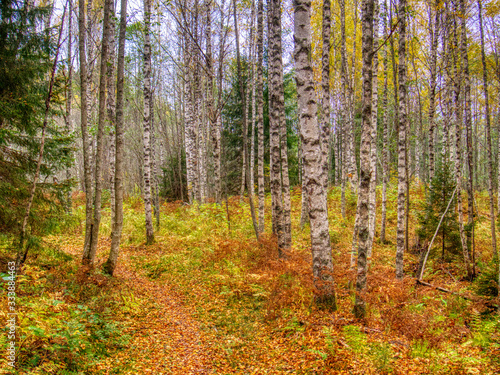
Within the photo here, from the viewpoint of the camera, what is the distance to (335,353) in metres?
4.27

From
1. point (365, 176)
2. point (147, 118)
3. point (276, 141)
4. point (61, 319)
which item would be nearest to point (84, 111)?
point (147, 118)

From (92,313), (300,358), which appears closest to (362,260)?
(300,358)

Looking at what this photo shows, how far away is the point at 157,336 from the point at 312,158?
15.0ft

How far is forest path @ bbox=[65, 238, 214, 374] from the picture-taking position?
4.41 metres

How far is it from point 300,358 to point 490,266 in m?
5.08

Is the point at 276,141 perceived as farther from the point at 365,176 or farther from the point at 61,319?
the point at 61,319

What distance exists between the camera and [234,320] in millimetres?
6090

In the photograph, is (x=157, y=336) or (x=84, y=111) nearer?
(x=157, y=336)

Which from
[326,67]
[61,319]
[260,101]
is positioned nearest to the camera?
[61,319]

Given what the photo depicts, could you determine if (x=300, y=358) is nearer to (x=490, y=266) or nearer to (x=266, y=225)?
(x=490, y=266)

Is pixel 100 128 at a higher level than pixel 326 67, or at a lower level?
lower

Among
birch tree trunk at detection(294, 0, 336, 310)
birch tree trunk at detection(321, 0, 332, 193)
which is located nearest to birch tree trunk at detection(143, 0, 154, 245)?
birch tree trunk at detection(321, 0, 332, 193)

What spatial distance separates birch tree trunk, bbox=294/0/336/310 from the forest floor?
1.99 ft

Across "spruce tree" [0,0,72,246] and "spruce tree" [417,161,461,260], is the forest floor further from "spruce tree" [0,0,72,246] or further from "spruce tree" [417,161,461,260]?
"spruce tree" [417,161,461,260]
